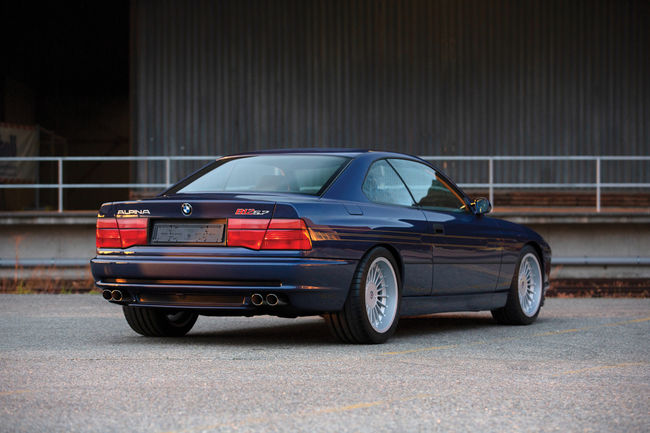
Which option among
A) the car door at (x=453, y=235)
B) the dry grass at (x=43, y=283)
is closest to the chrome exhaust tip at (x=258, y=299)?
the car door at (x=453, y=235)

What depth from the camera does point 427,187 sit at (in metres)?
8.84

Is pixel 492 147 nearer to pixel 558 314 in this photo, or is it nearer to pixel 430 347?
pixel 558 314

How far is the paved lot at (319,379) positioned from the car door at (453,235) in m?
0.44

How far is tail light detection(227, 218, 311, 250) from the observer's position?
716cm

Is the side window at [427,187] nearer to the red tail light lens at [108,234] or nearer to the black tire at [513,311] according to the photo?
the black tire at [513,311]

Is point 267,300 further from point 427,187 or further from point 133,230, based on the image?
point 427,187

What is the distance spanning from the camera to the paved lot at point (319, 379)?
15.8 ft

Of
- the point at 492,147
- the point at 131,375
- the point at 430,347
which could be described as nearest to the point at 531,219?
the point at 492,147

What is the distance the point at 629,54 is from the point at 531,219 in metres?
5.90

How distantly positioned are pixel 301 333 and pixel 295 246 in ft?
5.81

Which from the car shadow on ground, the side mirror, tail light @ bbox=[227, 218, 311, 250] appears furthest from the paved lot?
the side mirror

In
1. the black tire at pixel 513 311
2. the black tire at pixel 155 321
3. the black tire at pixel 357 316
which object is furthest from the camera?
the black tire at pixel 513 311

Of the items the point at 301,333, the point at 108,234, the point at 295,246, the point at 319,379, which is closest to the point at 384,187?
the point at 295,246

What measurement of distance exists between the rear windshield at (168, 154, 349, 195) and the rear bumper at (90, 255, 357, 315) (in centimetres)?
69
